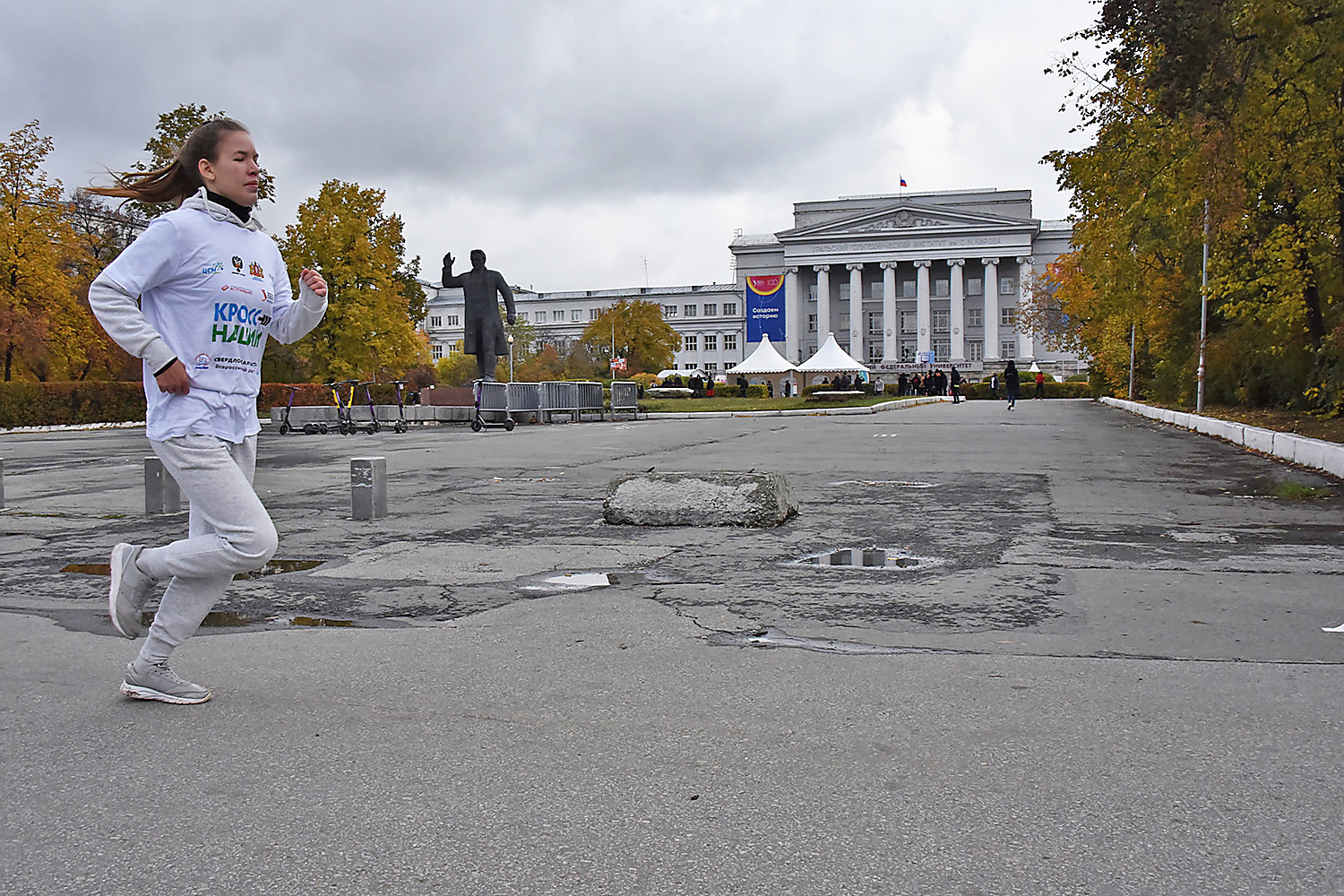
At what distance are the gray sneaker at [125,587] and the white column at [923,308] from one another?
375ft

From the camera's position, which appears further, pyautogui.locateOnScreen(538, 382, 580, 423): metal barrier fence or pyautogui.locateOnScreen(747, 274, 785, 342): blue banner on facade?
pyautogui.locateOnScreen(747, 274, 785, 342): blue banner on facade

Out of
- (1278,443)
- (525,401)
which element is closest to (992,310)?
(525,401)

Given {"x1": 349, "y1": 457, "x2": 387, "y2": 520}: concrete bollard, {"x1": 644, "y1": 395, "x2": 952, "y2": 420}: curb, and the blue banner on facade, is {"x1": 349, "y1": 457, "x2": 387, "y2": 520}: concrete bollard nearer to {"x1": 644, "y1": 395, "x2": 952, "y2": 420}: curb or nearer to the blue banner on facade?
{"x1": 644, "y1": 395, "x2": 952, "y2": 420}: curb

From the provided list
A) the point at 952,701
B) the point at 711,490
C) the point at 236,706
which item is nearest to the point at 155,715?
the point at 236,706

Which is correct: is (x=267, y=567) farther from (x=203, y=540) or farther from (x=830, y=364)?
(x=830, y=364)

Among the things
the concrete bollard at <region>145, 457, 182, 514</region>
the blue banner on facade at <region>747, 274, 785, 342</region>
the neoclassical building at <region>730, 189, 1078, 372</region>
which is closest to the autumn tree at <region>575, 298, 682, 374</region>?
the blue banner on facade at <region>747, 274, 785, 342</region>

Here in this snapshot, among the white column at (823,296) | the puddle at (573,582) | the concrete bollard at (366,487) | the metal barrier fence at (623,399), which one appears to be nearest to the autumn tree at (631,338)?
the white column at (823,296)

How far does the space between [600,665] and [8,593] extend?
3.77m

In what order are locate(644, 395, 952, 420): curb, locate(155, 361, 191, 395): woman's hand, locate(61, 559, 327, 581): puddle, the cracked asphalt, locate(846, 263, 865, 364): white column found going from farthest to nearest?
locate(846, 263, 865, 364): white column, locate(644, 395, 952, 420): curb, locate(61, 559, 327, 581): puddle, locate(155, 361, 191, 395): woman's hand, the cracked asphalt

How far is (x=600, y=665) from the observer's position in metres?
4.39

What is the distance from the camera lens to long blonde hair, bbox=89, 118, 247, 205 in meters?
4.04

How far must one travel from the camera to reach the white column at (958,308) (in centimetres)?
11300

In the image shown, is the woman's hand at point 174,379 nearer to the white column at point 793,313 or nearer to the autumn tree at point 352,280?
the autumn tree at point 352,280

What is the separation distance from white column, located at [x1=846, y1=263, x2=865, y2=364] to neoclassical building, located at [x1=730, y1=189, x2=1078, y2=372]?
9 centimetres
